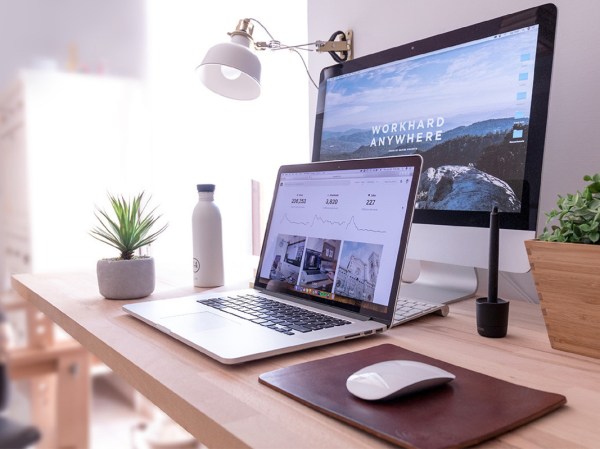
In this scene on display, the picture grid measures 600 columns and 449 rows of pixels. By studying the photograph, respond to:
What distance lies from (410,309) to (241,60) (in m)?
0.61

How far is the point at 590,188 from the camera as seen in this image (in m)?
0.61

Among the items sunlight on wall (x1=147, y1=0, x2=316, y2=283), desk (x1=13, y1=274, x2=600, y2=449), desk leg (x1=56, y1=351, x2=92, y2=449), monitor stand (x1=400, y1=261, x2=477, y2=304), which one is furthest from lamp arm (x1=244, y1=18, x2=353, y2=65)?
desk leg (x1=56, y1=351, x2=92, y2=449)

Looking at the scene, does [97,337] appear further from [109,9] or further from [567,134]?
[109,9]

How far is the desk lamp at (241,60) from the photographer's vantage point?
3.44ft

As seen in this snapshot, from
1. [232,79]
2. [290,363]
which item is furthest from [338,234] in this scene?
[232,79]

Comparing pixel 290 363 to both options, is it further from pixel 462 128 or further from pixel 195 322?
pixel 462 128

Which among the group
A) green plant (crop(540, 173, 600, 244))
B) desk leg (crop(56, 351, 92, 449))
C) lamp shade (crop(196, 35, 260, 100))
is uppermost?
lamp shade (crop(196, 35, 260, 100))

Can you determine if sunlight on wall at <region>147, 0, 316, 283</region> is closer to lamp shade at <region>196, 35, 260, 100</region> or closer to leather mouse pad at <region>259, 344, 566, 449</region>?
lamp shade at <region>196, 35, 260, 100</region>

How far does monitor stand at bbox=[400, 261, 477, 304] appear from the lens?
881mm

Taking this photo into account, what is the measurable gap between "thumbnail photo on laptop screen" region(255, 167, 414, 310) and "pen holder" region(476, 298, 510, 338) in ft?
0.41

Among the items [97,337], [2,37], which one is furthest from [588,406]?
[2,37]

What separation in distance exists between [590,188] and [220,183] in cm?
172

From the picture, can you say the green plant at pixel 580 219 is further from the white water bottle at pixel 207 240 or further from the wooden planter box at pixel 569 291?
the white water bottle at pixel 207 240

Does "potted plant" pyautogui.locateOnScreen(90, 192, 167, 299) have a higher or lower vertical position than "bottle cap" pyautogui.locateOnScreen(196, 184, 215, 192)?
lower
